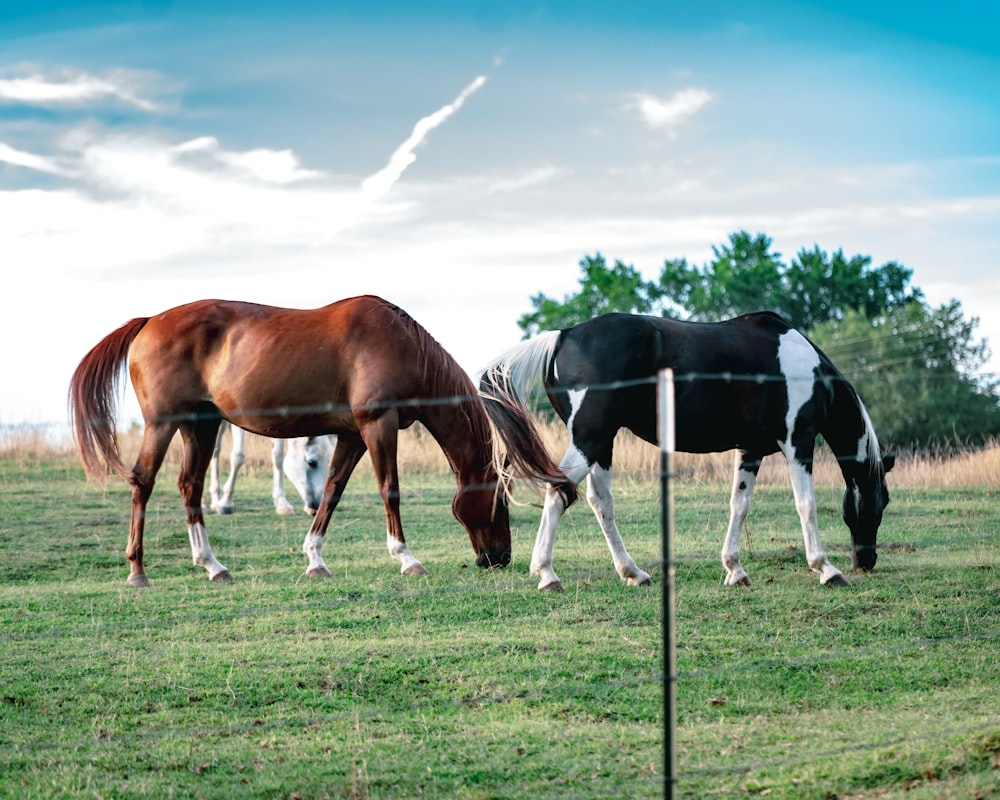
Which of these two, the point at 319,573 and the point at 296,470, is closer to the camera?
the point at 319,573

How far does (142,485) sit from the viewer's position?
26.4ft

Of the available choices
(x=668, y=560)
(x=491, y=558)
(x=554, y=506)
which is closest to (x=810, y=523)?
(x=554, y=506)

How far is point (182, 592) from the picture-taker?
24.8 ft

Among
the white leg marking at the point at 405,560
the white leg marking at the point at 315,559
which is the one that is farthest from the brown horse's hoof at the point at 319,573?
the white leg marking at the point at 405,560

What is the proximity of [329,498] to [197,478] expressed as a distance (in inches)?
38.7

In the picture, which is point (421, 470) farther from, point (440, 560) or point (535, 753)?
point (535, 753)

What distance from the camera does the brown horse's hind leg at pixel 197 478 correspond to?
26.9ft

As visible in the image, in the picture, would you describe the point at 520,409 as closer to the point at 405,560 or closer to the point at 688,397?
the point at 688,397

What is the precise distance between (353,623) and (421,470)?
382 inches

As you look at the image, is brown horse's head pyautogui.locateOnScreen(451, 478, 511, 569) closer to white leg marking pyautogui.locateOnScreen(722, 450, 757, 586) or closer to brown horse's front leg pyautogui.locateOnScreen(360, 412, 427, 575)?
Answer: brown horse's front leg pyautogui.locateOnScreen(360, 412, 427, 575)

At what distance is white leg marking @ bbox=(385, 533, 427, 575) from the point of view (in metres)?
7.94

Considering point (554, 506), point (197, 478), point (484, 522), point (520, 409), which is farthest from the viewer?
point (197, 478)

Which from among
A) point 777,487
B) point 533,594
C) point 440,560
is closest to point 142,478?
point 440,560

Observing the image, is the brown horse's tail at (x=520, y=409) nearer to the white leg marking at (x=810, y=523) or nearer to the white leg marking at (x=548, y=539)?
the white leg marking at (x=548, y=539)
